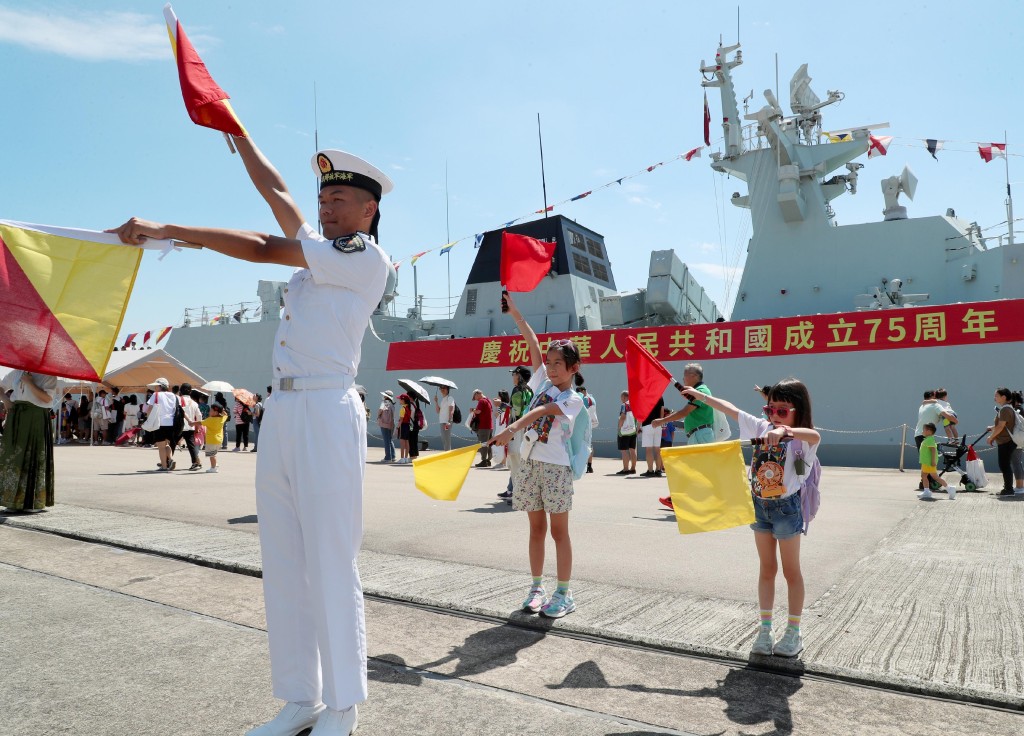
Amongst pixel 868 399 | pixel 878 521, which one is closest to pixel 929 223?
pixel 868 399

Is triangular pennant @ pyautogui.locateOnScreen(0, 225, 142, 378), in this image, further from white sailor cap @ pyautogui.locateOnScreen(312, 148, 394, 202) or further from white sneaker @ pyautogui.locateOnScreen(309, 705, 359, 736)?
white sneaker @ pyautogui.locateOnScreen(309, 705, 359, 736)

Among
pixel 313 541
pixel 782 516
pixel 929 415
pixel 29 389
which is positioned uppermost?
pixel 29 389

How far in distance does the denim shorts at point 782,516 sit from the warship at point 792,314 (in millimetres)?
11336

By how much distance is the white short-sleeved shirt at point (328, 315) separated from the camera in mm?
2285

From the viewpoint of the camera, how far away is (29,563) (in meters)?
4.67

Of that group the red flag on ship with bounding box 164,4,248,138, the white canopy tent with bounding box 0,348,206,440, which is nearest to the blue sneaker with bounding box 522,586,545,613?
the red flag on ship with bounding box 164,4,248,138

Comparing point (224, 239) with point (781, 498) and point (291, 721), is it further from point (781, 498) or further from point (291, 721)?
point (781, 498)

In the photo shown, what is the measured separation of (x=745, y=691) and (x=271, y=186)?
2.62 meters

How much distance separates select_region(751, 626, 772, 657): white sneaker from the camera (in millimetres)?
3111

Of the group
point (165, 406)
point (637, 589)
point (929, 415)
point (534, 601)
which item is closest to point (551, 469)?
point (534, 601)

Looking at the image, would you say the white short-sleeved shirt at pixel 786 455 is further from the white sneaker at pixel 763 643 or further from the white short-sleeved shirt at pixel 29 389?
the white short-sleeved shirt at pixel 29 389

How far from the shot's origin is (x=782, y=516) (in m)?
3.21

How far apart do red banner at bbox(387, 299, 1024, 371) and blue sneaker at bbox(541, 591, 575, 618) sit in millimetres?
9635

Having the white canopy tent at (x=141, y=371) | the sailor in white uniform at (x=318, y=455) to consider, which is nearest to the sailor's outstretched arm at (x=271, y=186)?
the sailor in white uniform at (x=318, y=455)
